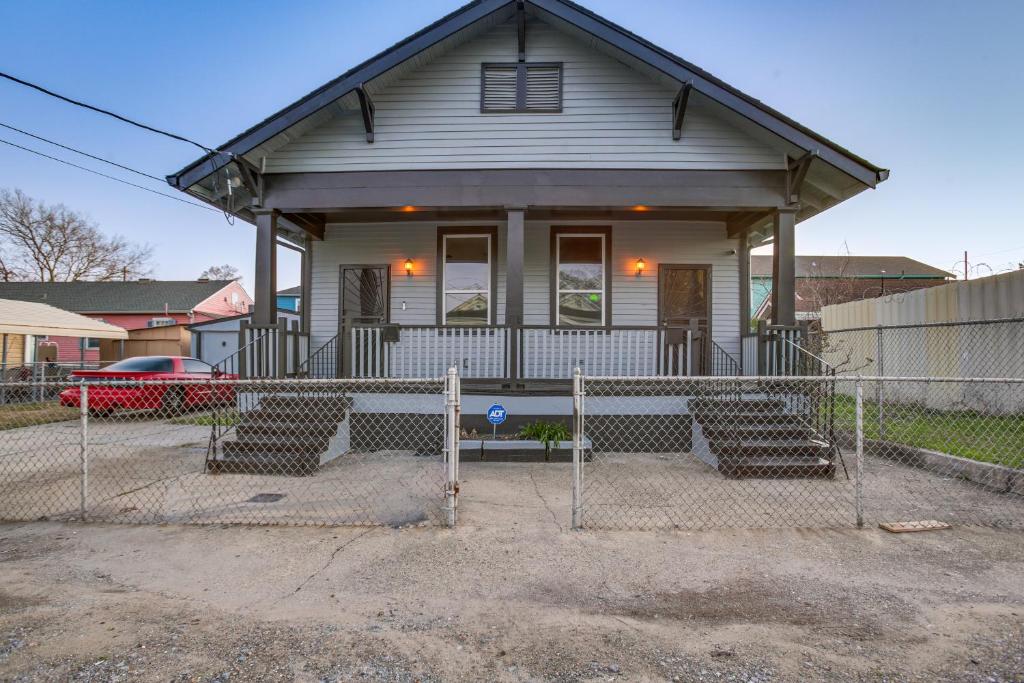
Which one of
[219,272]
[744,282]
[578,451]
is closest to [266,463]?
[578,451]

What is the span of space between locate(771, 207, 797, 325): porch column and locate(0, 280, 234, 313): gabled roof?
33612 millimetres

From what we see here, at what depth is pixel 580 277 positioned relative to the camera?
955 cm

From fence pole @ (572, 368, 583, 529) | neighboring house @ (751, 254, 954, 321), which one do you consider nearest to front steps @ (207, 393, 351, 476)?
fence pole @ (572, 368, 583, 529)

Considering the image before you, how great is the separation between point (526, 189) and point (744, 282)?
15.3 ft

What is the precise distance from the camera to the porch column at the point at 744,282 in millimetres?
9391

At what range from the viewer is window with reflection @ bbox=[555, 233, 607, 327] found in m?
9.51

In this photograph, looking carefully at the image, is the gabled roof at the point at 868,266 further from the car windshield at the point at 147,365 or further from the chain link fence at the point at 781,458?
the car windshield at the point at 147,365

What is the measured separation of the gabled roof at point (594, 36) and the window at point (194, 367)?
703 cm

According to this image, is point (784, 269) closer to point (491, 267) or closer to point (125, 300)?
point (491, 267)

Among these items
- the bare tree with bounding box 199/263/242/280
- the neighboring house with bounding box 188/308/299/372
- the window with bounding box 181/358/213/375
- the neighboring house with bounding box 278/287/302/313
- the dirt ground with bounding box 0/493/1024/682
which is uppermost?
the bare tree with bounding box 199/263/242/280

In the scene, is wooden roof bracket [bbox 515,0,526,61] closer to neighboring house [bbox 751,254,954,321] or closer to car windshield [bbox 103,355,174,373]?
car windshield [bbox 103,355,174,373]

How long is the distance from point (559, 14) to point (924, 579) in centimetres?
820

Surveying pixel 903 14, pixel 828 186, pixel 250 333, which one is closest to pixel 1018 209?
pixel 903 14

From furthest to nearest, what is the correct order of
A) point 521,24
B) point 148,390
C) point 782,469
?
1. point 148,390
2. point 521,24
3. point 782,469
